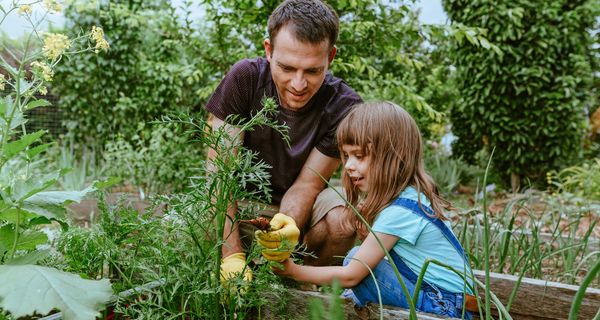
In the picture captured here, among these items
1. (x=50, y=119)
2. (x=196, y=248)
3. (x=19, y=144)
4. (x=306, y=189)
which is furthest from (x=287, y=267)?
(x=50, y=119)

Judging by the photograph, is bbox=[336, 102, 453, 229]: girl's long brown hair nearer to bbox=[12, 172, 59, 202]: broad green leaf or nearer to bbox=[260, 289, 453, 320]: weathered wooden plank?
bbox=[260, 289, 453, 320]: weathered wooden plank

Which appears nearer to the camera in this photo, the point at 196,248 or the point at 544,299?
the point at 196,248

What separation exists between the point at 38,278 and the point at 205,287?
37cm

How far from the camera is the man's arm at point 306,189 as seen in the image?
2.06 meters

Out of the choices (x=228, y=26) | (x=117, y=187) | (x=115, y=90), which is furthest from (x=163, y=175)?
(x=115, y=90)

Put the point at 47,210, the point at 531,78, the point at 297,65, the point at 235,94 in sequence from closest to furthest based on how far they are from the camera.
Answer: the point at 47,210
the point at 297,65
the point at 235,94
the point at 531,78

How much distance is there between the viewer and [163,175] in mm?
4492

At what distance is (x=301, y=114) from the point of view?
2145 millimetres

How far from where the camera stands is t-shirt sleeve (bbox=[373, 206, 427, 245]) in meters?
1.58

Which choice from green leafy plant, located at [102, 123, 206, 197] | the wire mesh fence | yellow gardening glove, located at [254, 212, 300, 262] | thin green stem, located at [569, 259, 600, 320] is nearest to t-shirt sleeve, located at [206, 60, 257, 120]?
yellow gardening glove, located at [254, 212, 300, 262]

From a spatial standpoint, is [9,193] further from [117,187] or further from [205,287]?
[117,187]

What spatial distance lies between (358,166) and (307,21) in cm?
54

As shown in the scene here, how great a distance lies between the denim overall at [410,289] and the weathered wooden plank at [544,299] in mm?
192

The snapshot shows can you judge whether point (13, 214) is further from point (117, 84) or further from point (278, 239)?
point (117, 84)
